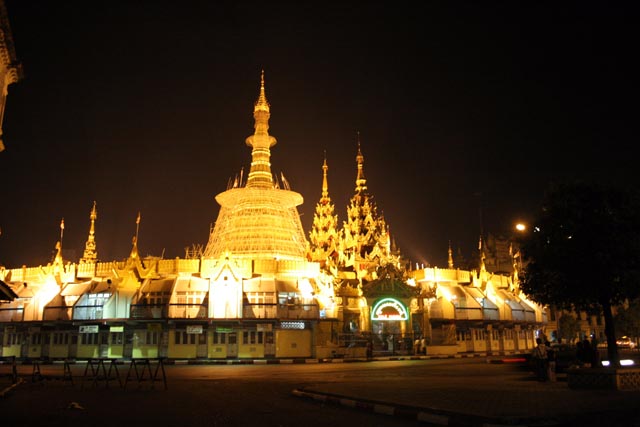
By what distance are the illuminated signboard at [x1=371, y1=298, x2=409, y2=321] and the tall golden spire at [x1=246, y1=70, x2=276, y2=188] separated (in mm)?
23285

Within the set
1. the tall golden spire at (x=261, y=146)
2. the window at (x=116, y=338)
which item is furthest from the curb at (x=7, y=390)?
the tall golden spire at (x=261, y=146)

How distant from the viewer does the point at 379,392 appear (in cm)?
1695

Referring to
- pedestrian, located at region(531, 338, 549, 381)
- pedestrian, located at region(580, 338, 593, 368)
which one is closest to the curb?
pedestrian, located at region(531, 338, 549, 381)

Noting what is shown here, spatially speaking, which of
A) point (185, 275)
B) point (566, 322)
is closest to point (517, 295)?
point (566, 322)

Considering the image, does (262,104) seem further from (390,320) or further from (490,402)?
(490,402)

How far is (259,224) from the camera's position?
208ft

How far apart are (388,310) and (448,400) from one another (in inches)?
1564

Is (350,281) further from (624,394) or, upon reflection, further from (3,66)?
(624,394)

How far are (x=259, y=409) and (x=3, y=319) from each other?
46873 mm

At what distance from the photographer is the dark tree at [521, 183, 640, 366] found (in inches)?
767

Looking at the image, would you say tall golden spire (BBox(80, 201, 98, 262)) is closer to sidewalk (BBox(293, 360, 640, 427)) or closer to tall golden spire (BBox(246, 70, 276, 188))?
tall golden spire (BBox(246, 70, 276, 188))

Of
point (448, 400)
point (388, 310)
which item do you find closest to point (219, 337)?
point (388, 310)

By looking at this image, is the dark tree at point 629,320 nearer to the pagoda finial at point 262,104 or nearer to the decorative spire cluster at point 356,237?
the decorative spire cluster at point 356,237

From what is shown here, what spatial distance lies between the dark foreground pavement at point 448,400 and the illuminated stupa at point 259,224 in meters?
39.7
